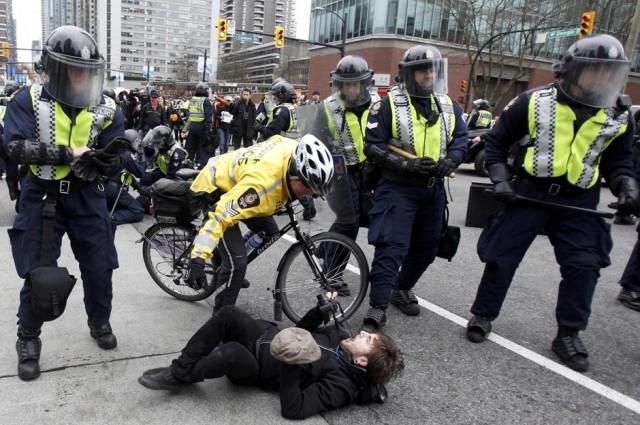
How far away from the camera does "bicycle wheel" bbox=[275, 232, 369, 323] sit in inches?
149

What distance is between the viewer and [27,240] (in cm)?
293

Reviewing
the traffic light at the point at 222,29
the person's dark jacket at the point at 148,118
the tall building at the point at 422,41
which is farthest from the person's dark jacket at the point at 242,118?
the tall building at the point at 422,41

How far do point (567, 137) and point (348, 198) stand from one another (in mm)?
1686

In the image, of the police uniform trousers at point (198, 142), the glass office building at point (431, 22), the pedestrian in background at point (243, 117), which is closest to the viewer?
the police uniform trousers at point (198, 142)

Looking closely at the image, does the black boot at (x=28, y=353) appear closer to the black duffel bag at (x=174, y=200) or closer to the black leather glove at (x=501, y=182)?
the black duffel bag at (x=174, y=200)

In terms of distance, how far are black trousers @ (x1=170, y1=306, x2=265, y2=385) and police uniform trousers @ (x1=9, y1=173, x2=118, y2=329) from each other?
0.81 metres

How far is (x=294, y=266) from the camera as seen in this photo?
3818 millimetres

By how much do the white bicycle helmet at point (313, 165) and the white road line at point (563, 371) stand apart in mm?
1748

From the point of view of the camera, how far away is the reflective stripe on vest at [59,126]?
9.19 feet

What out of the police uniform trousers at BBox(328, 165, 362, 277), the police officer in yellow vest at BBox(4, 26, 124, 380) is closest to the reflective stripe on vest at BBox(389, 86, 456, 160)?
the police uniform trousers at BBox(328, 165, 362, 277)

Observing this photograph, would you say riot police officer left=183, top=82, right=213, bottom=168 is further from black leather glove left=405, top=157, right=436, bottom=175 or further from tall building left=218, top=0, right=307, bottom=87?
tall building left=218, top=0, right=307, bottom=87

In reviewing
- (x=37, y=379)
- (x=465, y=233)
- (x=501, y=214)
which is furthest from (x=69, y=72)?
(x=465, y=233)

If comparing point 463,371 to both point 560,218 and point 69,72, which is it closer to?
point 560,218

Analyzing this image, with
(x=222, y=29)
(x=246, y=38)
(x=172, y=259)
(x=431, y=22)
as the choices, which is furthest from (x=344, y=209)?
(x=431, y=22)
